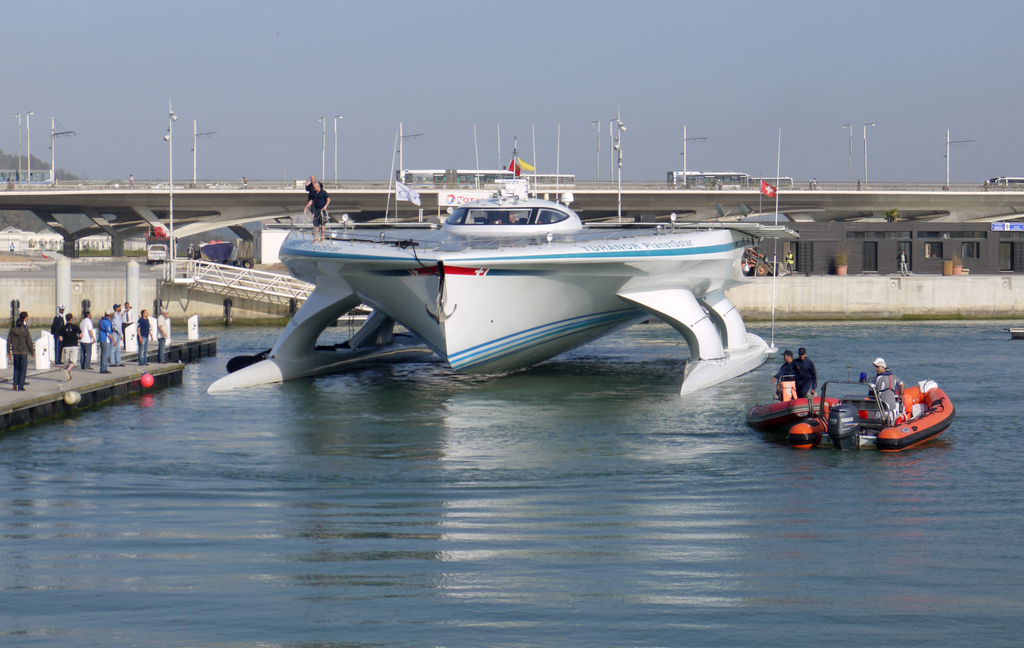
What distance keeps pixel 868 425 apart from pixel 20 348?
13978 mm

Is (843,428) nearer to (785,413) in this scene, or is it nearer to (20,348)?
(785,413)

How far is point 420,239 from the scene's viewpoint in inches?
851

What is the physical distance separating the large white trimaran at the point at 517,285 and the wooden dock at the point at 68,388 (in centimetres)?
173

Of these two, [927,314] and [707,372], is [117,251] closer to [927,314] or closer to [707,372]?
[927,314]

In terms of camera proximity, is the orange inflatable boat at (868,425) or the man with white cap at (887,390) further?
the man with white cap at (887,390)

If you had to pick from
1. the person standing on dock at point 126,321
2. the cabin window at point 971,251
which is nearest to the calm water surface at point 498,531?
the person standing on dock at point 126,321

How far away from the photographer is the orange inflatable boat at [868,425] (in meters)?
15.1

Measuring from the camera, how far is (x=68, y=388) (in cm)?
1834

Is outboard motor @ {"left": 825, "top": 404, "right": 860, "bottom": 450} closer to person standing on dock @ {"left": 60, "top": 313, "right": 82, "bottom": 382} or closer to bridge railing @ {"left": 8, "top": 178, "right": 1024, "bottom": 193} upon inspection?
person standing on dock @ {"left": 60, "top": 313, "right": 82, "bottom": 382}

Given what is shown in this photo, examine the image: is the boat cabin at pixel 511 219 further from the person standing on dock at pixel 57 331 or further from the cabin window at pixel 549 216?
the person standing on dock at pixel 57 331

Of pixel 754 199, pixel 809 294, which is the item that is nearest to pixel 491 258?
pixel 809 294

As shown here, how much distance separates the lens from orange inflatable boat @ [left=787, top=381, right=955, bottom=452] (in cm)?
1510

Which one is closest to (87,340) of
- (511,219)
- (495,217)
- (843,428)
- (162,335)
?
(162,335)

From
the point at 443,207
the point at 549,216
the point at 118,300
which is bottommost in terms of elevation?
the point at 118,300
